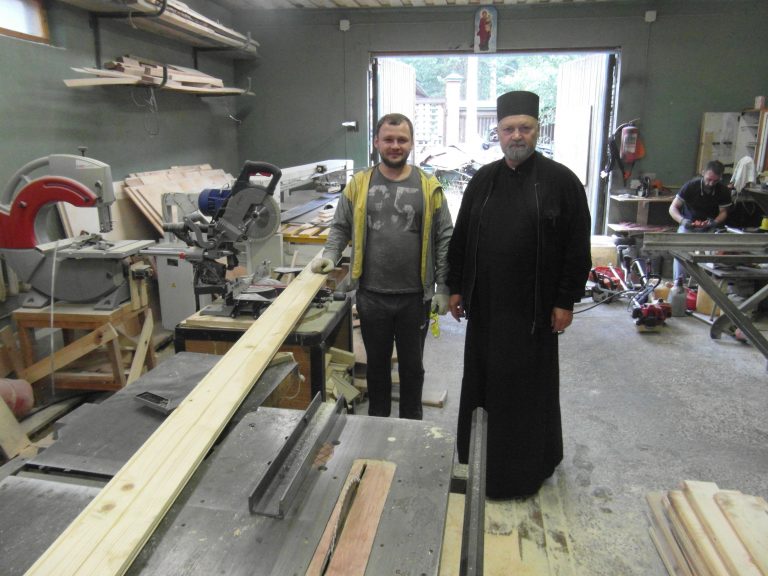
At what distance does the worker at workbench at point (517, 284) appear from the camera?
1951 millimetres

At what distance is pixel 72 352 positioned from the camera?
106 inches

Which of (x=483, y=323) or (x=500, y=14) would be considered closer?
(x=483, y=323)

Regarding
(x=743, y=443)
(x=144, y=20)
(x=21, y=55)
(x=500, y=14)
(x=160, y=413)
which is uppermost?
(x=500, y=14)

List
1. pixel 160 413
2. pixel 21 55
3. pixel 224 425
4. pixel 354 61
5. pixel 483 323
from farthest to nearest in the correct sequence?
1. pixel 354 61
2. pixel 21 55
3. pixel 483 323
4. pixel 160 413
5. pixel 224 425

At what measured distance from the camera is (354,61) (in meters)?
5.73

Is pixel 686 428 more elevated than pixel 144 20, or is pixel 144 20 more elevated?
pixel 144 20

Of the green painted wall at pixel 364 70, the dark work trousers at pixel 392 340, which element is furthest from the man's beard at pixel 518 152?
the green painted wall at pixel 364 70

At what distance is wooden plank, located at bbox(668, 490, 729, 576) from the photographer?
1.68m

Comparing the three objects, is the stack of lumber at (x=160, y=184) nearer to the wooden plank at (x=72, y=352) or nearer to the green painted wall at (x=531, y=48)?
the wooden plank at (x=72, y=352)

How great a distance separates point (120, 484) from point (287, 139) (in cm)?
537

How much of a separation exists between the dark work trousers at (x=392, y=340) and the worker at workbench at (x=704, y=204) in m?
3.34

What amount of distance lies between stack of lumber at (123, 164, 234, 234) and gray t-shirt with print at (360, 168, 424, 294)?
147cm

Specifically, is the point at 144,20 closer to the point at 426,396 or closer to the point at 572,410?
the point at 426,396

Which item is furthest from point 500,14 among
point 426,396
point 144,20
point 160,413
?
point 160,413
